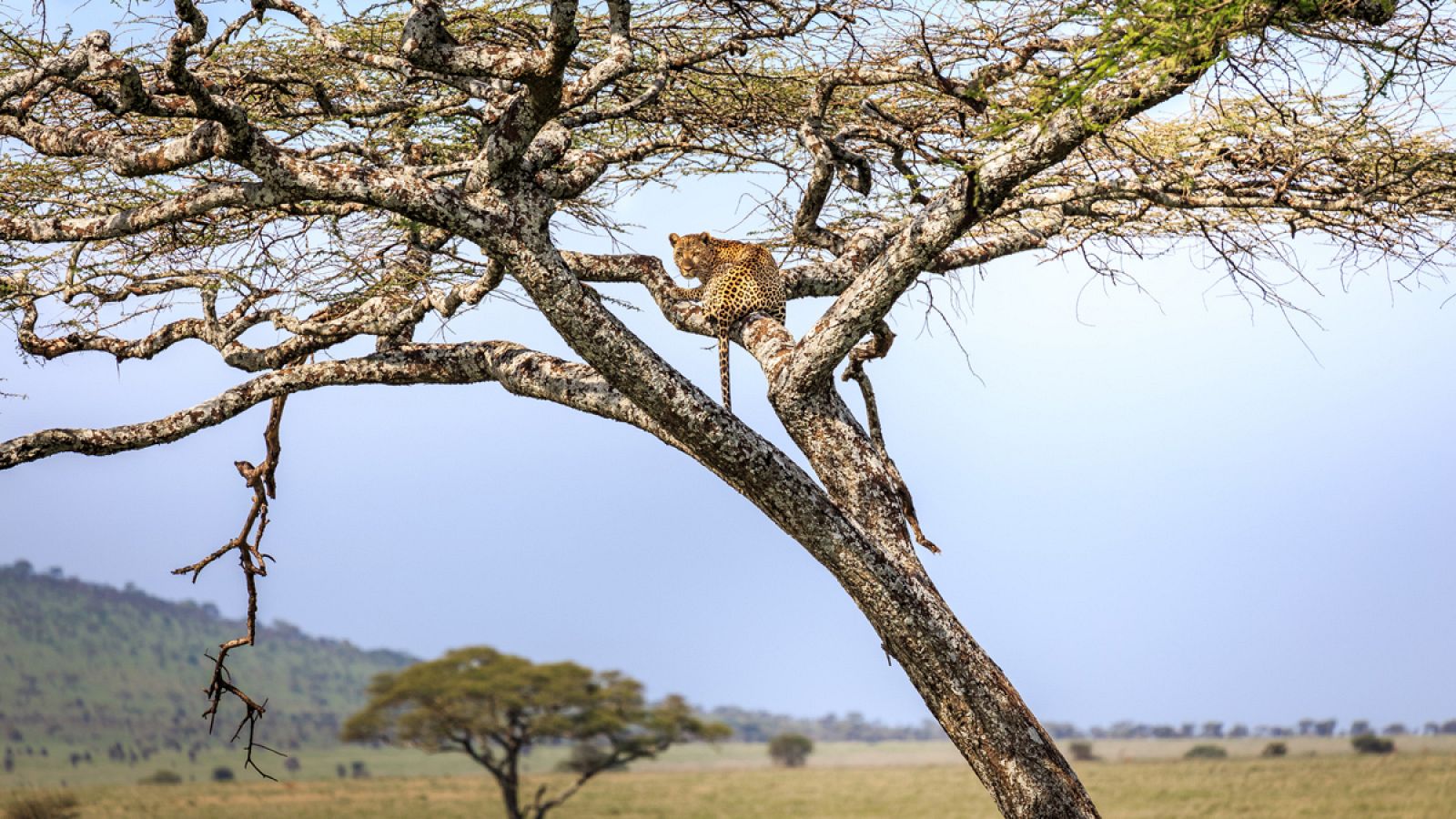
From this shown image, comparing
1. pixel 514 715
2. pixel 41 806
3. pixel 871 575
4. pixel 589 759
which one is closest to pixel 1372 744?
pixel 589 759

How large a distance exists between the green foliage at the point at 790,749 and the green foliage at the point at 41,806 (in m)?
18.2

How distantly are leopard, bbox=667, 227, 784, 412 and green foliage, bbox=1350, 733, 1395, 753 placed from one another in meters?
28.7

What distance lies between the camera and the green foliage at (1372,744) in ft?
97.3

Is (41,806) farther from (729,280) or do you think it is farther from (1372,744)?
(1372,744)

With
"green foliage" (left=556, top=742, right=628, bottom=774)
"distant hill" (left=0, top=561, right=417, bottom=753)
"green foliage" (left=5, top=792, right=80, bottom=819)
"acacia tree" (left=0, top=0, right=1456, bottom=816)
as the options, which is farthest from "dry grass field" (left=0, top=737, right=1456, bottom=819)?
"acacia tree" (left=0, top=0, right=1456, bottom=816)

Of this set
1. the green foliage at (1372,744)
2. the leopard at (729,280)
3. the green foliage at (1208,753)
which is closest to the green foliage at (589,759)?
the leopard at (729,280)

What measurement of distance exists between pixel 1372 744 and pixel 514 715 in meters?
20.6

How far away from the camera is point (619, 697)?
21.2 m

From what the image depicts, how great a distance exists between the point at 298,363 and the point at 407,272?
0.73 m

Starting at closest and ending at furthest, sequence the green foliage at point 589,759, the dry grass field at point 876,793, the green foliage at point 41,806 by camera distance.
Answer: the green foliage at point 41,806 < the green foliage at point 589,759 < the dry grass field at point 876,793

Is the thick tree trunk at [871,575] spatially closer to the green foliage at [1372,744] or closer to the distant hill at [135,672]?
the green foliage at [1372,744]

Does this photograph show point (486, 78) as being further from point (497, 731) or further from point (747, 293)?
point (497, 731)

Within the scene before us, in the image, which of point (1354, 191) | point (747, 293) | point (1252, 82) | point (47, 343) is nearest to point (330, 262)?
point (47, 343)

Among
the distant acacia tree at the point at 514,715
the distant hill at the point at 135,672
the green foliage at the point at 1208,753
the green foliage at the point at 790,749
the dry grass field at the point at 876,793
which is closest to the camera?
the distant acacia tree at the point at 514,715
